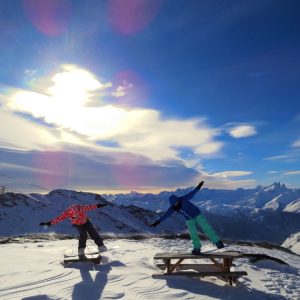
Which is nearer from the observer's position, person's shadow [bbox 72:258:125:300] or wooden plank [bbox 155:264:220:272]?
person's shadow [bbox 72:258:125:300]

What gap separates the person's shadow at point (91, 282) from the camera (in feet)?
35.1

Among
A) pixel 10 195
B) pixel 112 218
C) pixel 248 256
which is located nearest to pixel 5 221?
pixel 10 195

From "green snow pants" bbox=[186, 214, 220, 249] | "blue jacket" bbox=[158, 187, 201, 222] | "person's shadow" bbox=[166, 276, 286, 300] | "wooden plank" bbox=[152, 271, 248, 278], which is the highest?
"blue jacket" bbox=[158, 187, 201, 222]

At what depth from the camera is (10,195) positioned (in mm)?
194000

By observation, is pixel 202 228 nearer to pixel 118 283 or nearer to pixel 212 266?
pixel 212 266

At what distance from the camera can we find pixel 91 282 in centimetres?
1204

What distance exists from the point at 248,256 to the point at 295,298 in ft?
24.6

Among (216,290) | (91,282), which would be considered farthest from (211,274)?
(91,282)

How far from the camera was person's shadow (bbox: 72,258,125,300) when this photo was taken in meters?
10.7

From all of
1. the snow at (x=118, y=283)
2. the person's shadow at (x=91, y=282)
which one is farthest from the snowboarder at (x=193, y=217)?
the person's shadow at (x=91, y=282)

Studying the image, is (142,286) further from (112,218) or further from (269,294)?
(112,218)

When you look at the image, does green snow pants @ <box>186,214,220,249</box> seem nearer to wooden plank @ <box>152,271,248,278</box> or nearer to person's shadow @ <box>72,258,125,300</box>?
wooden plank @ <box>152,271,248,278</box>

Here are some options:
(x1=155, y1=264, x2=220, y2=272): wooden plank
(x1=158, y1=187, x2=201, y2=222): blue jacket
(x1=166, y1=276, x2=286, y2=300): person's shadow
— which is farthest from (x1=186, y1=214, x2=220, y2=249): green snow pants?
(x1=166, y1=276, x2=286, y2=300): person's shadow

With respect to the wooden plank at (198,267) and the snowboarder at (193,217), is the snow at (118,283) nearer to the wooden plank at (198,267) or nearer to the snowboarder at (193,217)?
the wooden plank at (198,267)
